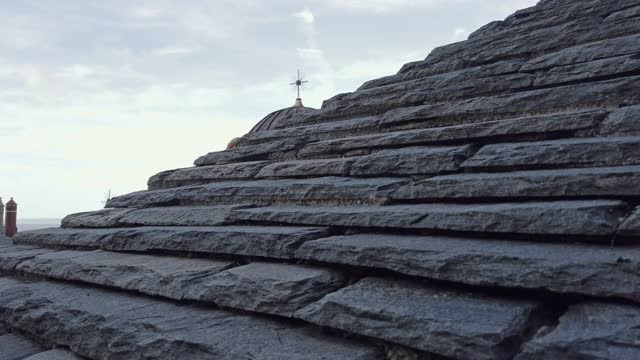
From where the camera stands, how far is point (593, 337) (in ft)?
3.56

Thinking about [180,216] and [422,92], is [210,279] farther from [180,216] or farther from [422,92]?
[422,92]

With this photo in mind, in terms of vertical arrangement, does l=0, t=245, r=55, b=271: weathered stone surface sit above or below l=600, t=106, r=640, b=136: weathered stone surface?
below

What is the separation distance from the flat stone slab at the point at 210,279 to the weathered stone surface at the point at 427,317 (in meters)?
0.11

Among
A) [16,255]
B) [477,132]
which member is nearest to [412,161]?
[477,132]

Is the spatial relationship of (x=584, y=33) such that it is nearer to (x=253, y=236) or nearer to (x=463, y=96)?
(x=463, y=96)

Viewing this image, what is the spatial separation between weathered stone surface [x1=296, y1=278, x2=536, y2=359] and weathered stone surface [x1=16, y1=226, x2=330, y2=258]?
17.6 inches

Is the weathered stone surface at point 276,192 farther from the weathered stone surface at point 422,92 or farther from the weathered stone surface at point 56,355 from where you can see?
the weathered stone surface at point 56,355

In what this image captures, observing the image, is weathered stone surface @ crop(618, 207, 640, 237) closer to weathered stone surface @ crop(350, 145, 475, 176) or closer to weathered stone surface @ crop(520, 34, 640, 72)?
weathered stone surface @ crop(350, 145, 475, 176)

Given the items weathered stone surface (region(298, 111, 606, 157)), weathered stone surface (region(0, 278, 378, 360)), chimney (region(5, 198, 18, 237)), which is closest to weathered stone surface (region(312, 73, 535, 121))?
weathered stone surface (region(298, 111, 606, 157))

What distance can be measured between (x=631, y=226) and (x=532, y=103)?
3.93ft

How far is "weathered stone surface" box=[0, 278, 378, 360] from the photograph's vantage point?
1.45m

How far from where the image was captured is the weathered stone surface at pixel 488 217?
145 centimetres

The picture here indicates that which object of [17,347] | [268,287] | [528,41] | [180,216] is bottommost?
[17,347]

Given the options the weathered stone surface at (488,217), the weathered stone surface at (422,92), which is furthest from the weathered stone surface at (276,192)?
the weathered stone surface at (422,92)
